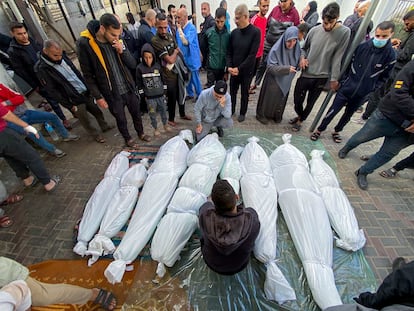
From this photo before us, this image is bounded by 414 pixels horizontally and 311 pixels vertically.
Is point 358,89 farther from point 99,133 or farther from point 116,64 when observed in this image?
point 99,133

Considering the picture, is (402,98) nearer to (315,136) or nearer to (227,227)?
(315,136)

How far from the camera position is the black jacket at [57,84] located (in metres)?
2.74

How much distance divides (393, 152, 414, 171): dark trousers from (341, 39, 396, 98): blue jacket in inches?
41.0

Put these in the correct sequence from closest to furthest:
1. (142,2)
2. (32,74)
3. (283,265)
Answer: (283,265)
(32,74)
(142,2)

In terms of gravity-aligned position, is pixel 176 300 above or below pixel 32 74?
below

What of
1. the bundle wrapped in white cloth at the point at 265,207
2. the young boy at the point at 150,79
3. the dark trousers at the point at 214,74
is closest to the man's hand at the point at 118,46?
the young boy at the point at 150,79

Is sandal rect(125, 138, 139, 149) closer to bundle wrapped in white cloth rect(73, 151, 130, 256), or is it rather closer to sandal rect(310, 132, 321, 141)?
bundle wrapped in white cloth rect(73, 151, 130, 256)

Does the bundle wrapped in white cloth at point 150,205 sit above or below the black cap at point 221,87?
below

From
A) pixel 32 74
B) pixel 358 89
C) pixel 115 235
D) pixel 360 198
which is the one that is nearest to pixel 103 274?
pixel 115 235

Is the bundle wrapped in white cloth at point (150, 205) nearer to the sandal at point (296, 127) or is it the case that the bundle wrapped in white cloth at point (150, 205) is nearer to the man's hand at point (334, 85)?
the sandal at point (296, 127)

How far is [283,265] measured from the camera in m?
1.94

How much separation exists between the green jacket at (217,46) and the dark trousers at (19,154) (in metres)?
3.10

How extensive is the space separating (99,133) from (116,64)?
5.37ft

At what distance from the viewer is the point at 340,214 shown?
2.12 metres
